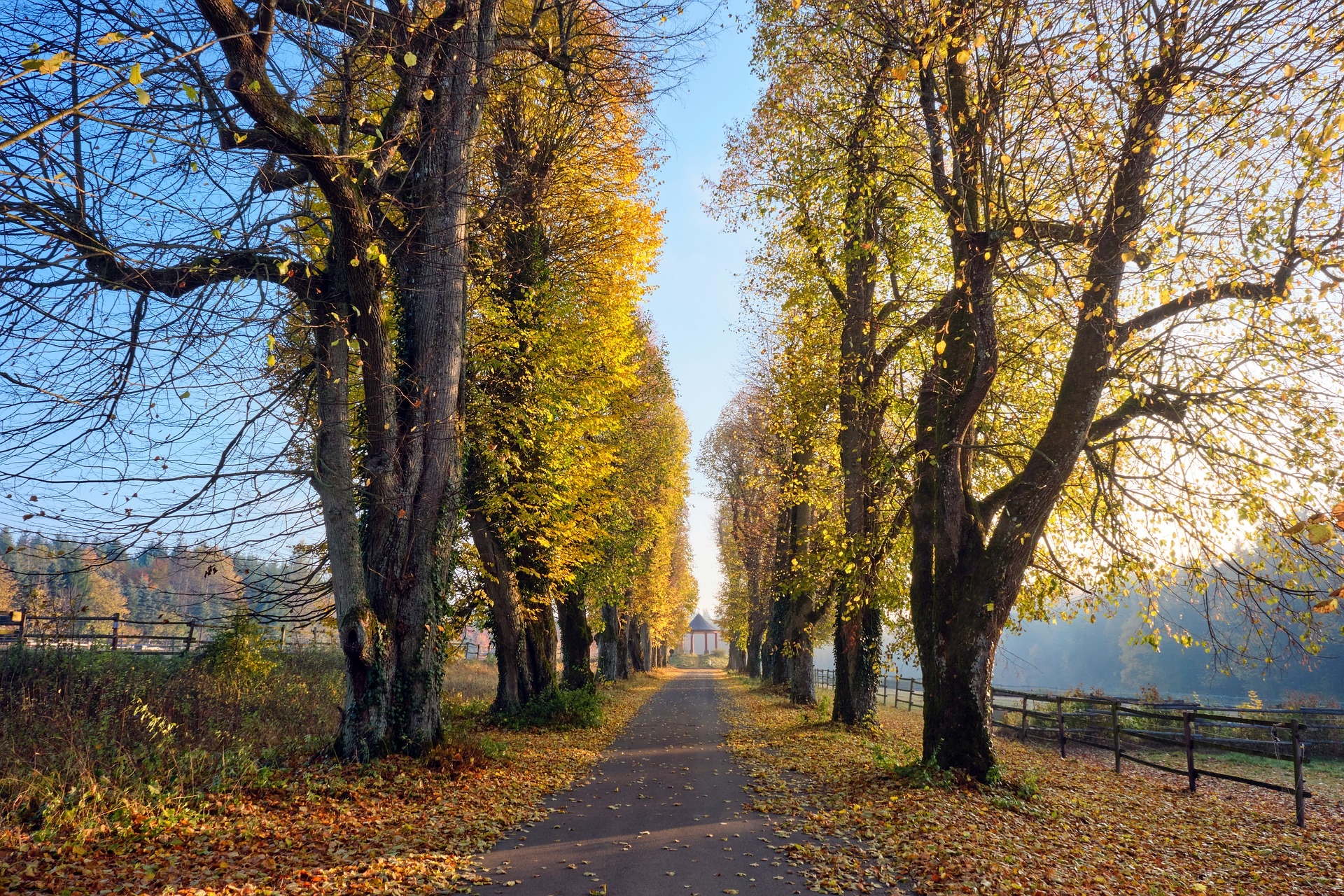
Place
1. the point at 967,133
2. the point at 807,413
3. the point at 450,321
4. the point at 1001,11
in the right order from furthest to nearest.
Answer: the point at 807,413, the point at 450,321, the point at 967,133, the point at 1001,11

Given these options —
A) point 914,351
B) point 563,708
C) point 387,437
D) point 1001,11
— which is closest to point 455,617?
point 563,708

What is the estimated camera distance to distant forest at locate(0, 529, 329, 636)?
18.7 feet

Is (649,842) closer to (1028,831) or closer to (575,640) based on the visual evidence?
(1028,831)

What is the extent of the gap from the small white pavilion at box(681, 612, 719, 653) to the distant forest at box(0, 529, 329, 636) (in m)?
101

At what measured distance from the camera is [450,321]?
9.41 m

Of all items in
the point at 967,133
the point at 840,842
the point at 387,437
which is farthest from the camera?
the point at 387,437

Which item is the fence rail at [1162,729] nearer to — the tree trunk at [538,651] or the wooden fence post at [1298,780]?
the wooden fence post at [1298,780]

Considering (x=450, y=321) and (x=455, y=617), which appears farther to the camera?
(x=455, y=617)

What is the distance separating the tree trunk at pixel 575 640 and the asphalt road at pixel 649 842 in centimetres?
887

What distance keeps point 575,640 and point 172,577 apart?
13.5 m

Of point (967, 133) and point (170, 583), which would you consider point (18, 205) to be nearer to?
point (170, 583)

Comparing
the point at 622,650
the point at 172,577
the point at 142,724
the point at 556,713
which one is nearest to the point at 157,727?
the point at 142,724

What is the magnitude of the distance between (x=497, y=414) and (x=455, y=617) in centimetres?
370

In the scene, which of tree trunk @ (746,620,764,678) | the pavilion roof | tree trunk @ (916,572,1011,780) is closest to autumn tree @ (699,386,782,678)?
tree trunk @ (746,620,764,678)
